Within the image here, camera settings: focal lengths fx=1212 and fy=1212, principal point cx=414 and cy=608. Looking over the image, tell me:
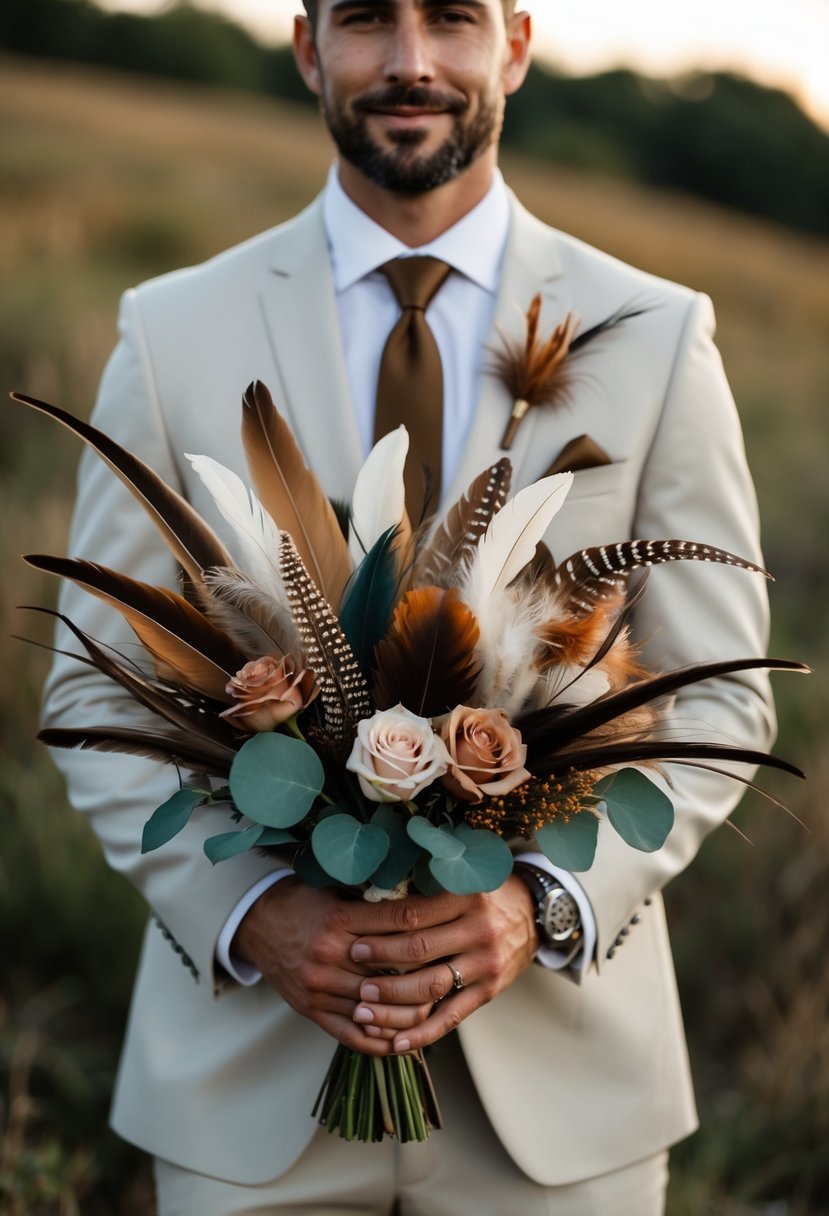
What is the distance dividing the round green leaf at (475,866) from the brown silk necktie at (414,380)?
715 millimetres

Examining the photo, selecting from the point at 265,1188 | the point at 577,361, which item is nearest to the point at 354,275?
the point at 577,361

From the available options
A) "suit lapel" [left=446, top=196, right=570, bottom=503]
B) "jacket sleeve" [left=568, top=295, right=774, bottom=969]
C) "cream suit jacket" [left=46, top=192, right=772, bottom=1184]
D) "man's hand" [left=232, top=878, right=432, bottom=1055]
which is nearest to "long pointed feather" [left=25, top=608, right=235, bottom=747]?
"man's hand" [left=232, top=878, right=432, bottom=1055]

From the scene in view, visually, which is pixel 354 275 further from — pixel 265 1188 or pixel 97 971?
pixel 97 971

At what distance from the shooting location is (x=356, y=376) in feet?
7.19

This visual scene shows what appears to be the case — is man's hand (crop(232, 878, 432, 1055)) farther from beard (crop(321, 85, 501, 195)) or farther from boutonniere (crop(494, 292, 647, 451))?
beard (crop(321, 85, 501, 195))

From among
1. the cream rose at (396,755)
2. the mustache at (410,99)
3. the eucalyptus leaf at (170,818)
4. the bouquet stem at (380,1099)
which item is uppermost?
the mustache at (410,99)

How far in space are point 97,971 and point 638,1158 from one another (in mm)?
1884

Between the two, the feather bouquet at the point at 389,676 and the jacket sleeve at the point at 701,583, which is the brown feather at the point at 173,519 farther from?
the jacket sleeve at the point at 701,583

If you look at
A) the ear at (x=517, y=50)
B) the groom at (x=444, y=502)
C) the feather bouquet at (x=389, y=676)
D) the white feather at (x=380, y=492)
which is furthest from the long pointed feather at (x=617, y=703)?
the ear at (x=517, y=50)

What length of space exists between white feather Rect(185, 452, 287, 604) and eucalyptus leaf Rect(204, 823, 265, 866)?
292 millimetres

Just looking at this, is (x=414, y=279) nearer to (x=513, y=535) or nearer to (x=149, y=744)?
(x=513, y=535)

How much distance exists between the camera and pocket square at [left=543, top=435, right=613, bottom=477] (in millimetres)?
2023

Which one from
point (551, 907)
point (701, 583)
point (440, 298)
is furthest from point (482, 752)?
point (440, 298)

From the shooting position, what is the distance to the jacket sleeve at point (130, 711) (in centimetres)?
195
